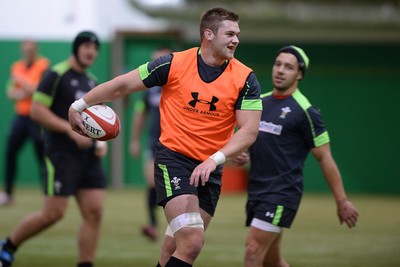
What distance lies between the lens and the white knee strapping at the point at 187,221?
19.8 feet

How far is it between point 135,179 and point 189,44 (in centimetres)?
305

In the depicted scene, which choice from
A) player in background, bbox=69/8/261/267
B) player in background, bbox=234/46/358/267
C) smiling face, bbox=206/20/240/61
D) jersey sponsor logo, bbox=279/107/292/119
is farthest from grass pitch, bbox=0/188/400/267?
smiling face, bbox=206/20/240/61

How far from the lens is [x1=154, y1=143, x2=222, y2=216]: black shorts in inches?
245

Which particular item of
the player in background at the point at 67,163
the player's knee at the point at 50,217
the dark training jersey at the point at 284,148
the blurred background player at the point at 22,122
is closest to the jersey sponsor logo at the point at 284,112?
the dark training jersey at the point at 284,148

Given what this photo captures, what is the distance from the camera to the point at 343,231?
12.3 m

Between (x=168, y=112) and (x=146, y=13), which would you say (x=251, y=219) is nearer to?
(x=168, y=112)

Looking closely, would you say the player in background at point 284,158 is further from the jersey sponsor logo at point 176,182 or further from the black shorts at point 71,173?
the black shorts at point 71,173

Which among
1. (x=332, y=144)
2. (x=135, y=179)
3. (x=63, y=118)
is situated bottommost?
(x=135, y=179)

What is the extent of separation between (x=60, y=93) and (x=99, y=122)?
1922 mm

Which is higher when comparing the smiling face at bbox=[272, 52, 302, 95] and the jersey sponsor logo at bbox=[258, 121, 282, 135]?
the smiling face at bbox=[272, 52, 302, 95]

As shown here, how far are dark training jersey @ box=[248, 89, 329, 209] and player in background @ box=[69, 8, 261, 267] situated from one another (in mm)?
905

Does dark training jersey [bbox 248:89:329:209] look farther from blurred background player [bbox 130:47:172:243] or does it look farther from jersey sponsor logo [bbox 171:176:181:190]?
blurred background player [bbox 130:47:172:243]

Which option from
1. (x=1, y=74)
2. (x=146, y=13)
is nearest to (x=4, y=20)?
(x=1, y=74)

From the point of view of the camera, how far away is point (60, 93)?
27.3 feet
